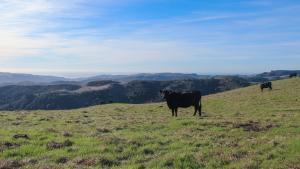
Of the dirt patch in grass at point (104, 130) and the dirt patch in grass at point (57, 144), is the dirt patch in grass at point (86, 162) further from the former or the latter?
the dirt patch in grass at point (104, 130)

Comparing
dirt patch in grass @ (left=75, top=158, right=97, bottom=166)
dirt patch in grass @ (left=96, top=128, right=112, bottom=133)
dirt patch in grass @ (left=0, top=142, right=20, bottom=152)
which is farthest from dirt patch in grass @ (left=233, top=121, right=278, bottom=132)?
dirt patch in grass @ (left=0, top=142, right=20, bottom=152)

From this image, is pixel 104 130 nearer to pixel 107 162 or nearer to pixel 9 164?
pixel 107 162

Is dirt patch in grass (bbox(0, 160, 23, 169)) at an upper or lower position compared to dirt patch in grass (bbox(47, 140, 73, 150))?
upper

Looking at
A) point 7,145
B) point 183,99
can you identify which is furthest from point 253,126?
point 183,99

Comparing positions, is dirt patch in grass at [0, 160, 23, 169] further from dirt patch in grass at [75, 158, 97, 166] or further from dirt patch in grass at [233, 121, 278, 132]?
dirt patch in grass at [233, 121, 278, 132]

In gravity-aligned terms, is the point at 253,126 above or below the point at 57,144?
below

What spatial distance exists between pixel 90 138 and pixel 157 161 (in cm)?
477

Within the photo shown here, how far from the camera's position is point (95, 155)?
13.0 m

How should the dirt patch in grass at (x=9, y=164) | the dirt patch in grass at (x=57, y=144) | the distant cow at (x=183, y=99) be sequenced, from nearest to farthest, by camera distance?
the dirt patch in grass at (x=9, y=164) < the dirt patch in grass at (x=57, y=144) < the distant cow at (x=183, y=99)

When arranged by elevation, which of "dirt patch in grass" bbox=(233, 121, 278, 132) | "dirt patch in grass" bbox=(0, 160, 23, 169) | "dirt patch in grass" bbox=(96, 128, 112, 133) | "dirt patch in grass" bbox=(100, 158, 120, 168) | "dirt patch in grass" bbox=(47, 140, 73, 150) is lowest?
"dirt patch in grass" bbox=(233, 121, 278, 132)

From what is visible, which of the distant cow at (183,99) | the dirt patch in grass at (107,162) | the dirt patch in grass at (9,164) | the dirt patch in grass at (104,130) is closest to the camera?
the dirt patch in grass at (9,164)

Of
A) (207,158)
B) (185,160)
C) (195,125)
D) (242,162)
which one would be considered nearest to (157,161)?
(185,160)

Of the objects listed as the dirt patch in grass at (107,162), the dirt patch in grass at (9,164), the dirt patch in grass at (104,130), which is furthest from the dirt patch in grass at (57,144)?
the dirt patch in grass at (104,130)

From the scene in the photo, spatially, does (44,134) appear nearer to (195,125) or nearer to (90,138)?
(90,138)
